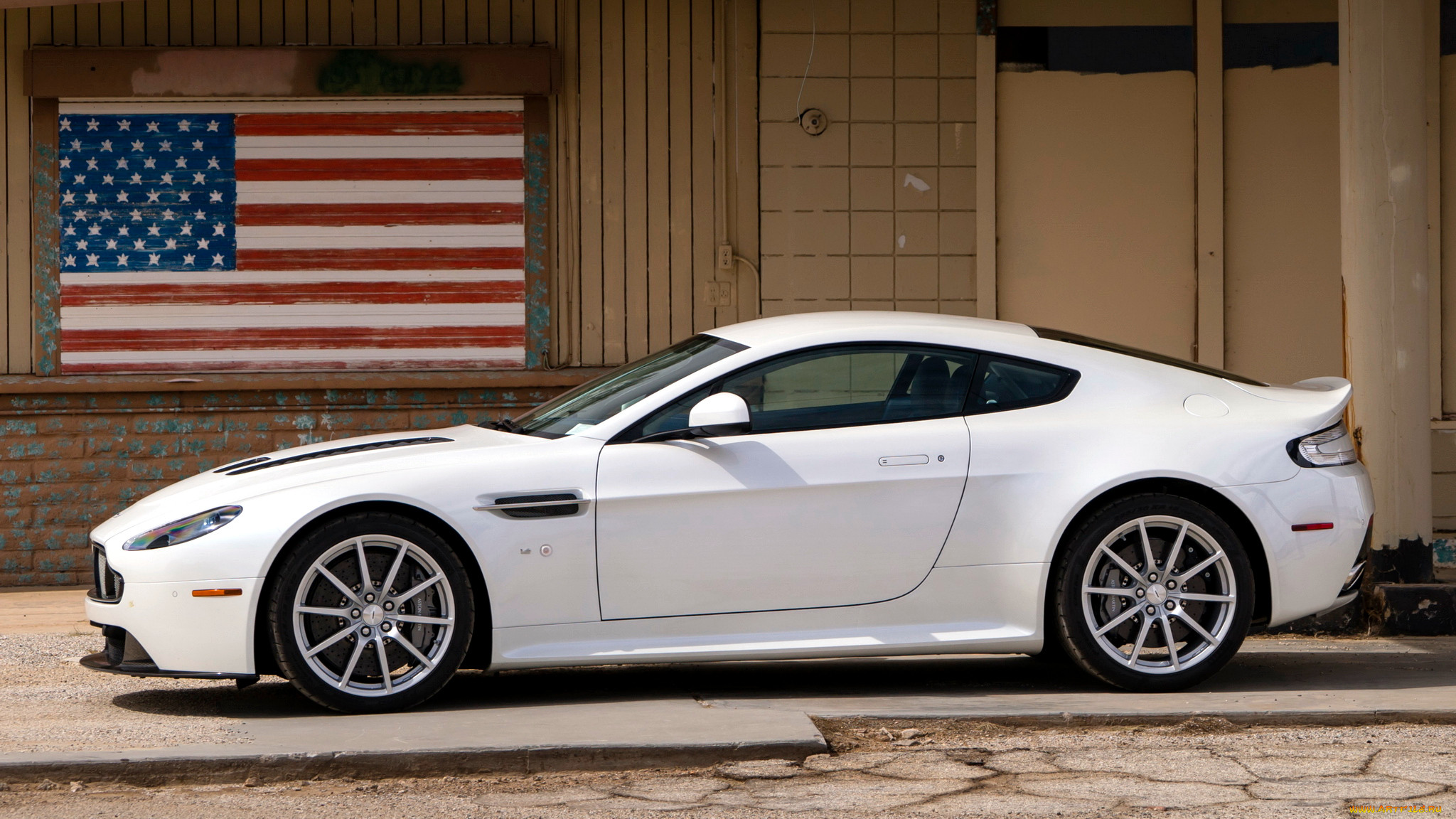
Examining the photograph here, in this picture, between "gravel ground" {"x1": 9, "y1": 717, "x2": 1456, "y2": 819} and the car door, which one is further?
the car door

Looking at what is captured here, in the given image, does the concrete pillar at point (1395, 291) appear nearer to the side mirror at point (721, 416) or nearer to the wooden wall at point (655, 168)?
the side mirror at point (721, 416)

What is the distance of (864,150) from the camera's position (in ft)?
32.0

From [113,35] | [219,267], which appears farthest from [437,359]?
[113,35]

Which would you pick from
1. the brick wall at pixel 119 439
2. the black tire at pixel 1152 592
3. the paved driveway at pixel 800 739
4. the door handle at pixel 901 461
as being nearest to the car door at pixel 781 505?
the door handle at pixel 901 461

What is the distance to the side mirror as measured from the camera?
4949 millimetres

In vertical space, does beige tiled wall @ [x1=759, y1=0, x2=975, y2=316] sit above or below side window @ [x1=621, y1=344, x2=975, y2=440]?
above

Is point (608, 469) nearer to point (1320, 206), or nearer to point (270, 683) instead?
point (270, 683)

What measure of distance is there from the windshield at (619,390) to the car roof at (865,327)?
0.11 meters

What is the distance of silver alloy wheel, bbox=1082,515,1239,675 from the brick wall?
4.99 m

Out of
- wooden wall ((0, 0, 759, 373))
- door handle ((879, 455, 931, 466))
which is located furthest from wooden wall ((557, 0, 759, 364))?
door handle ((879, 455, 931, 466))

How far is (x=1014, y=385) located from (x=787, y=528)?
3.32 feet

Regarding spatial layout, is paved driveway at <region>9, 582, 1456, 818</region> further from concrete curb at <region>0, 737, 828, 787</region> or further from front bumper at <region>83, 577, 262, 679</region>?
front bumper at <region>83, 577, 262, 679</region>

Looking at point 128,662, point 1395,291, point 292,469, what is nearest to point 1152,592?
point 1395,291

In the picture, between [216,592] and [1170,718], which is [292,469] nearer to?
[216,592]
